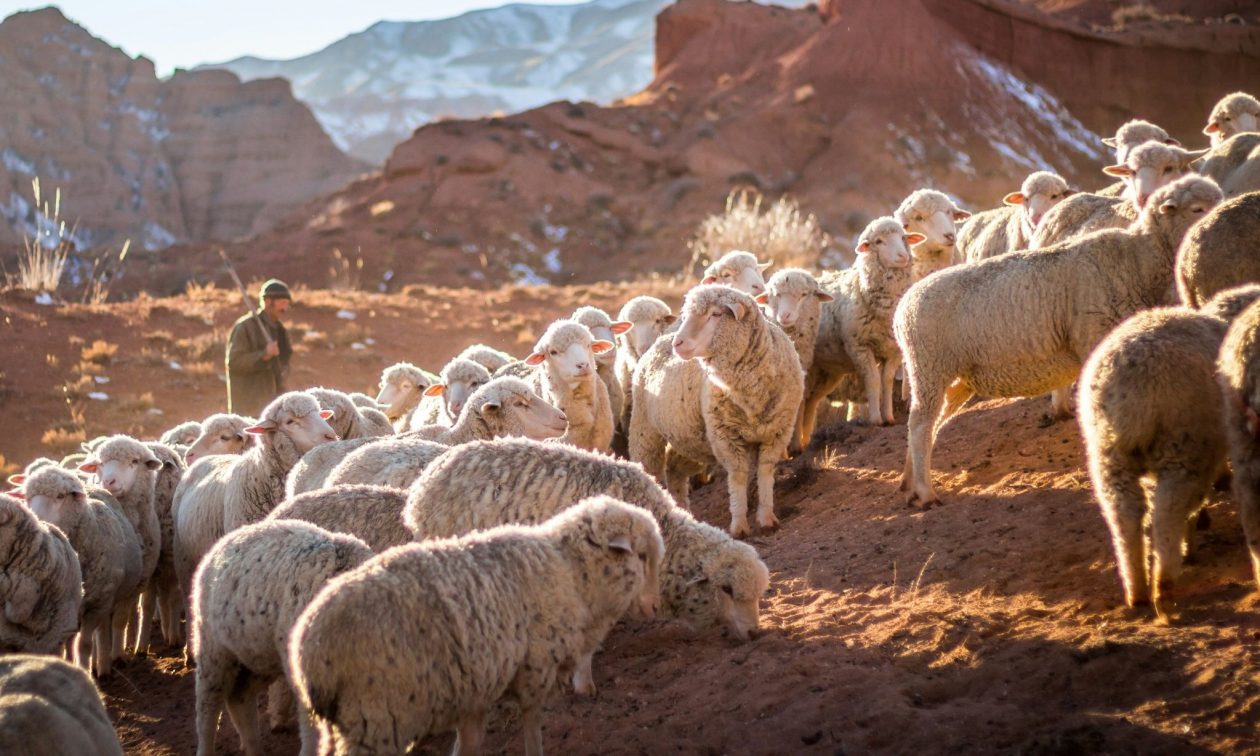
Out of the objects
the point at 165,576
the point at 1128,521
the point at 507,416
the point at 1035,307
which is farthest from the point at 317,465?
the point at 1128,521

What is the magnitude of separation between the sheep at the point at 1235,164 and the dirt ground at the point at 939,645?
2.31 metres

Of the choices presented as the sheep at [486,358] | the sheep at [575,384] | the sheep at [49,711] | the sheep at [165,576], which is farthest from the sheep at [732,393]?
the sheep at [49,711]

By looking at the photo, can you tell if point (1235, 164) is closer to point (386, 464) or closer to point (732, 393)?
point (732, 393)

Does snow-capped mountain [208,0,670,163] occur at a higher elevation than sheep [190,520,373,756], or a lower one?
higher

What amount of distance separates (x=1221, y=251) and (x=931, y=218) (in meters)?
5.09

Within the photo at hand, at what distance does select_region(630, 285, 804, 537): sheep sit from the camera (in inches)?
358

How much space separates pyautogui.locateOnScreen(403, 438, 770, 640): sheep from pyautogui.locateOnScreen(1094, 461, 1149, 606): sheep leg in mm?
1807

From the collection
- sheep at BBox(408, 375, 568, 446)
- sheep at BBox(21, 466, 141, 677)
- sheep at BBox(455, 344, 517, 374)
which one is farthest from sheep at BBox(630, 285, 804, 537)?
sheep at BBox(21, 466, 141, 677)

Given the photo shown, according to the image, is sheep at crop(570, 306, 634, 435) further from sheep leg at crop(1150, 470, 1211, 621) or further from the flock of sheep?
sheep leg at crop(1150, 470, 1211, 621)

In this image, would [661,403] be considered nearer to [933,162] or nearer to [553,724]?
[553,724]

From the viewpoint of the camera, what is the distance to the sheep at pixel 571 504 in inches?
249

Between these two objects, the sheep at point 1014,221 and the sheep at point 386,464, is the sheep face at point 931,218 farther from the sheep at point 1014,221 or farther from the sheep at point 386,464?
the sheep at point 386,464

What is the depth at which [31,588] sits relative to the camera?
6.95 meters

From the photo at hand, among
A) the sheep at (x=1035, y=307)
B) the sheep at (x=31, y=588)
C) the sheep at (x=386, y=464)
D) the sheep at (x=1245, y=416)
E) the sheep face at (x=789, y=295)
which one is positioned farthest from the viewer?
the sheep face at (x=789, y=295)
